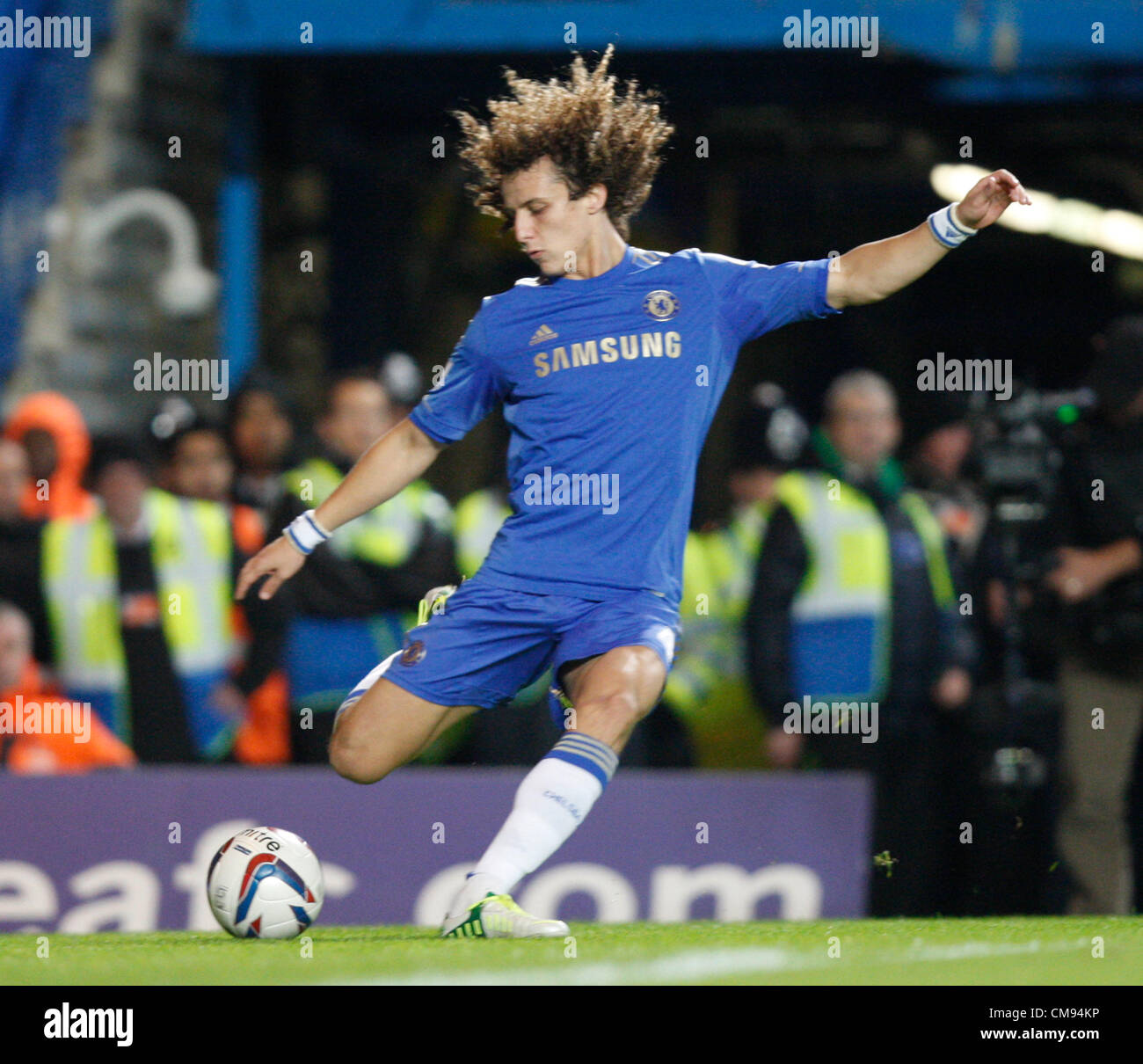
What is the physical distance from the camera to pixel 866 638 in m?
7.50

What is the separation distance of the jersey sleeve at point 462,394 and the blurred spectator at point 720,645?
2.21 metres

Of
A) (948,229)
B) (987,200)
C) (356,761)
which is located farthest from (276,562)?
(987,200)

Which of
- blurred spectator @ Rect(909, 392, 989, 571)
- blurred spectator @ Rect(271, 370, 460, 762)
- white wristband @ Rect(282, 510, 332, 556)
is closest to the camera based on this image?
white wristband @ Rect(282, 510, 332, 556)

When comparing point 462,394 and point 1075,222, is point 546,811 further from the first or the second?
point 1075,222

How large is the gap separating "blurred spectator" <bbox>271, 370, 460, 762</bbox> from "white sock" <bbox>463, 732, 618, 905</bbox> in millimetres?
2556

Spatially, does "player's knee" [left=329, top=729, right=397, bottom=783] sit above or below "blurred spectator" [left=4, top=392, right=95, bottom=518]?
below

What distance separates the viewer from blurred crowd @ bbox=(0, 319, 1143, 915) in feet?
23.4

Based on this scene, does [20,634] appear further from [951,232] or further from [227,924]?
[951,232]

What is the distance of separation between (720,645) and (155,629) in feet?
7.03

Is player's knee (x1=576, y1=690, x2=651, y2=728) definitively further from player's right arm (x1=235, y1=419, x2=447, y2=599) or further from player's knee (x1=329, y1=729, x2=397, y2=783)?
player's right arm (x1=235, y1=419, x2=447, y2=599)

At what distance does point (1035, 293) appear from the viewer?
62.6 feet

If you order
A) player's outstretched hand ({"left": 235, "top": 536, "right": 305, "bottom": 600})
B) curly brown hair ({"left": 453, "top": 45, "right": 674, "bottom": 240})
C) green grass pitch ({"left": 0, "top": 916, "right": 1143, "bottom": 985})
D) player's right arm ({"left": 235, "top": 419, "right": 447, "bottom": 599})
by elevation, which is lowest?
green grass pitch ({"left": 0, "top": 916, "right": 1143, "bottom": 985})

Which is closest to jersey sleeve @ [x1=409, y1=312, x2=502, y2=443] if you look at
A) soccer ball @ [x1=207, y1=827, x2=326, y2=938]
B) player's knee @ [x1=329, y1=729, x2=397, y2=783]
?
player's knee @ [x1=329, y1=729, x2=397, y2=783]

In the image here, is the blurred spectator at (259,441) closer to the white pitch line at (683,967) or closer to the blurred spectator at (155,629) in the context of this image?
the blurred spectator at (155,629)
